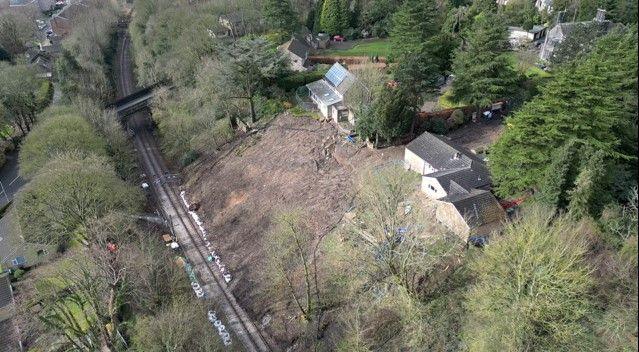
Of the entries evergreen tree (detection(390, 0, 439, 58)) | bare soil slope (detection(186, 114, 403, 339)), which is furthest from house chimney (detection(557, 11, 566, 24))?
bare soil slope (detection(186, 114, 403, 339))

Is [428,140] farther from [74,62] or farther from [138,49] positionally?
[138,49]

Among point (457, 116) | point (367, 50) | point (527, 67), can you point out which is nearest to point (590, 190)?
point (457, 116)

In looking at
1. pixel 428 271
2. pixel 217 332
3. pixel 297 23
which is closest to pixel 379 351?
pixel 428 271

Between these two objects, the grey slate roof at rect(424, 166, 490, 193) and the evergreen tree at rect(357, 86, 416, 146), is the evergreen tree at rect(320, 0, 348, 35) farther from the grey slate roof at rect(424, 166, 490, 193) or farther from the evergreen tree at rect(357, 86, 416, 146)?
the grey slate roof at rect(424, 166, 490, 193)

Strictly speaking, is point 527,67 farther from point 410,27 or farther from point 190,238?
point 190,238

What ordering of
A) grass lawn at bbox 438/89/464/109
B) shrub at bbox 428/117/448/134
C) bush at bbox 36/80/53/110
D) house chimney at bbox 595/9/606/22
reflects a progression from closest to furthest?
shrub at bbox 428/117/448/134, grass lawn at bbox 438/89/464/109, house chimney at bbox 595/9/606/22, bush at bbox 36/80/53/110
